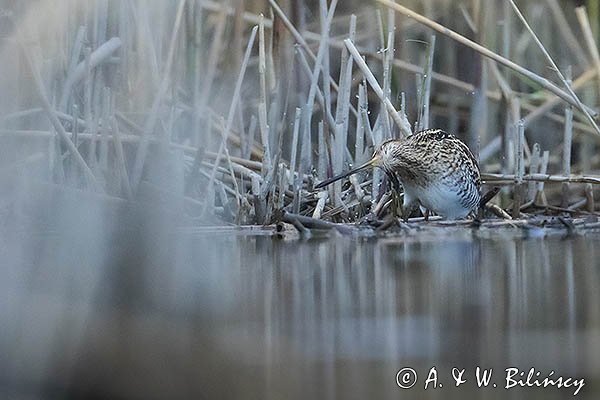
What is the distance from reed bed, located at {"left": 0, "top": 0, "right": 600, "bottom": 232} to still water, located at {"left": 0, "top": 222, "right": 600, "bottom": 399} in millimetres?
829

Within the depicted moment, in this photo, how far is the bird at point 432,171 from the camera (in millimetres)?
5656

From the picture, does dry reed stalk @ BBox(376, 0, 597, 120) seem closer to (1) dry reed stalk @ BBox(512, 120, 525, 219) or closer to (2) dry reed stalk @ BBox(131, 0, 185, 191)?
(1) dry reed stalk @ BBox(512, 120, 525, 219)

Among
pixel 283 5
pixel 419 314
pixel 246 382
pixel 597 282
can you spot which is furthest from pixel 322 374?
pixel 283 5

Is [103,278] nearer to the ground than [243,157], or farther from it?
nearer to the ground

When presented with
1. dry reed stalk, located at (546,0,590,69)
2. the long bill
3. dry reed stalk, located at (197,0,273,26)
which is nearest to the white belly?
the long bill

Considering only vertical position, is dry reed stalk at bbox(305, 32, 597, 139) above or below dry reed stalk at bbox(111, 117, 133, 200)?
above

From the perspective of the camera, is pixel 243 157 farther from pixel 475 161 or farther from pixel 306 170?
pixel 475 161

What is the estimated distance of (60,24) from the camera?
18.0 feet

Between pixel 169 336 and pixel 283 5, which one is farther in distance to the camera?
pixel 283 5

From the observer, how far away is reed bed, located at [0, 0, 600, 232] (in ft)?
17.7

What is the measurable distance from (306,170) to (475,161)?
816 mm

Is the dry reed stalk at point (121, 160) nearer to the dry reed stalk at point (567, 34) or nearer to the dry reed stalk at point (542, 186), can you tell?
the dry reed stalk at point (542, 186)

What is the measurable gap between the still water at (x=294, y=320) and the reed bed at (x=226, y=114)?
83 cm

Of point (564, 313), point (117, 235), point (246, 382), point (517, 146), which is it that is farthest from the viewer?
point (517, 146)
